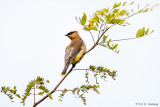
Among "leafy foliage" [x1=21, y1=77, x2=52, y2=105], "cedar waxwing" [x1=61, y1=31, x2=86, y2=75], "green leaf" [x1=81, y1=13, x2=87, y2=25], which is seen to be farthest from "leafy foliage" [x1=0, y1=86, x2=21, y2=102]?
"cedar waxwing" [x1=61, y1=31, x2=86, y2=75]

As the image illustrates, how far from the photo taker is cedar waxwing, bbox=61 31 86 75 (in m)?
4.54

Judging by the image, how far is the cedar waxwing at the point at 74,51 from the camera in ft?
14.9

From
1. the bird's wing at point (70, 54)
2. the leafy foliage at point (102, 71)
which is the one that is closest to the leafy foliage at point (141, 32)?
the leafy foliage at point (102, 71)

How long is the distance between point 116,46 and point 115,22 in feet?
0.86

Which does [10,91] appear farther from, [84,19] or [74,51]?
[74,51]

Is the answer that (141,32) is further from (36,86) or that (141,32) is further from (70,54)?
(70,54)

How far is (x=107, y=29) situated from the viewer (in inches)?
96.0

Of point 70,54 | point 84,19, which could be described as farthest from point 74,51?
point 84,19

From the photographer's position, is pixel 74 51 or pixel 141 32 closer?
pixel 141 32

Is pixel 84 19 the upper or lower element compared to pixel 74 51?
upper

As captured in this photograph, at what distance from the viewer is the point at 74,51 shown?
4836mm

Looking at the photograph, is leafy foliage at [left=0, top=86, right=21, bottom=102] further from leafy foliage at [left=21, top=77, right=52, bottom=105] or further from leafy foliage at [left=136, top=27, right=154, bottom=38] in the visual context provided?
leafy foliage at [left=136, top=27, right=154, bottom=38]

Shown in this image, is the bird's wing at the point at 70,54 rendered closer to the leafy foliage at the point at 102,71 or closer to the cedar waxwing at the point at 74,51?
the cedar waxwing at the point at 74,51

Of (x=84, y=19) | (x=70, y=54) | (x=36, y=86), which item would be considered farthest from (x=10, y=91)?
(x=70, y=54)
